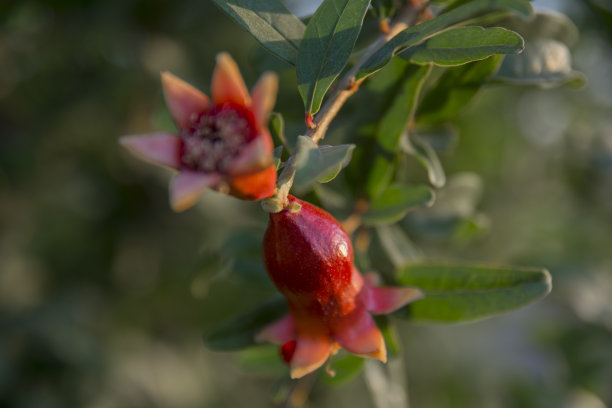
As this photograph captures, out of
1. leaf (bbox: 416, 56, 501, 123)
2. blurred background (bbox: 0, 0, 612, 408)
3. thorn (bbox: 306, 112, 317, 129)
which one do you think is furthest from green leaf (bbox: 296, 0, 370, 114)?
blurred background (bbox: 0, 0, 612, 408)

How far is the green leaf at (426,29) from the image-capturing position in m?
0.66

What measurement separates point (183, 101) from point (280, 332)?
1.19 feet

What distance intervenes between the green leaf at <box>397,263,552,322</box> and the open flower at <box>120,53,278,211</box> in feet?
1.22

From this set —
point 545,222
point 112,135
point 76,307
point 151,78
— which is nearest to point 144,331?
point 76,307

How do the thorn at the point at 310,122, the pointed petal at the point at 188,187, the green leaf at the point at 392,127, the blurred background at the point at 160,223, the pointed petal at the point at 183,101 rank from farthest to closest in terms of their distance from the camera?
the blurred background at the point at 160,223, the green leaf at the point at 392,127, the thorn at the point at 310,122, the pointed petal at the point at 183,101, the pointed petal at the point at 188,187

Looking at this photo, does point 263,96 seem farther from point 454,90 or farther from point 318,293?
point 454,90

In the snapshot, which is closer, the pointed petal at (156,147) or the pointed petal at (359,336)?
the pointed petal at (156,147)

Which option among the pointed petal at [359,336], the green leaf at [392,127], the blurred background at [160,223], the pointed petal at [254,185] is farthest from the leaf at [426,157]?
the blurred background at [160,223]

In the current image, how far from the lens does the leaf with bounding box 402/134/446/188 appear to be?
843 millimetres

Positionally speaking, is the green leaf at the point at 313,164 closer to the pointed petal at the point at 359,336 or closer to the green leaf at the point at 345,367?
the pointed petal at the point at 359,336

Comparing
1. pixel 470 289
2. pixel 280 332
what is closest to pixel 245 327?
pixel 280 332

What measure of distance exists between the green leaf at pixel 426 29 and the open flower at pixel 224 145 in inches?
8.4

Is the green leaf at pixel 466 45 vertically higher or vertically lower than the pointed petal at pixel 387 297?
higher

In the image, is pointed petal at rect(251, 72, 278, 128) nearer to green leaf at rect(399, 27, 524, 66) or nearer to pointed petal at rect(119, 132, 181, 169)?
pointed petal at rect(119, 132, 181, 169)
